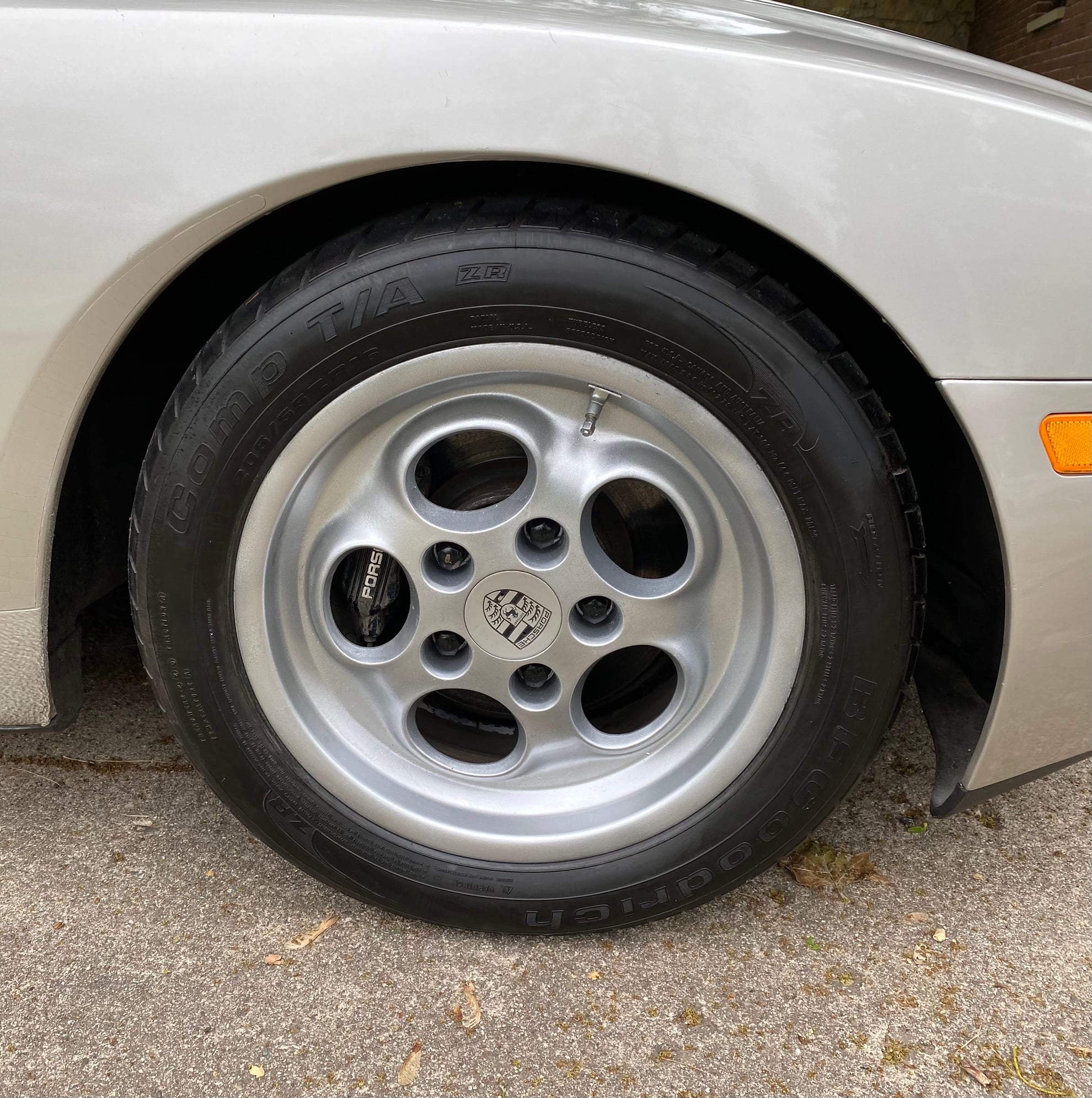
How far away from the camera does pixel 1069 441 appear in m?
1.15

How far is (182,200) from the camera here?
1.08 metres

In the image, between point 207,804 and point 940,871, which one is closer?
point 940,871

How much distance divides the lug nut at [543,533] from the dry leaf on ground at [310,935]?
75cm

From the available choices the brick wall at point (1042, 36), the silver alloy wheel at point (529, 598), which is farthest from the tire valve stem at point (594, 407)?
the brick wall at point (1042, 36)

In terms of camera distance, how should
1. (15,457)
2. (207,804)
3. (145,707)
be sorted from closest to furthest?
(15,457)
(207,804)
(145,707)

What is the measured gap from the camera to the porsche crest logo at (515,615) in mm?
1341

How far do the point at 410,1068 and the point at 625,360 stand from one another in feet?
3.46

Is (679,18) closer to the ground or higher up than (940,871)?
higher up

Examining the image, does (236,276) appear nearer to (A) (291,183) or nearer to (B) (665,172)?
(A) (291,183)

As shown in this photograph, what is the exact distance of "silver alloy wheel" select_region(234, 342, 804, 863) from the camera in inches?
49.4

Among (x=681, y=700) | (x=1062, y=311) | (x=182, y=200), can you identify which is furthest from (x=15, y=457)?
(x=1062, y=311)

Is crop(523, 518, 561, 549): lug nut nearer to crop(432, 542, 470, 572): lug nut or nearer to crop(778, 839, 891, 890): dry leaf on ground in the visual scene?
crop(432, 542, 470, 572): lug nut

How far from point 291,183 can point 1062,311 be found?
3.32 feet

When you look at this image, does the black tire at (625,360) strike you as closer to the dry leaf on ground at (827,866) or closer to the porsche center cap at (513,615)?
the dry leaf on ground at (827,866)
